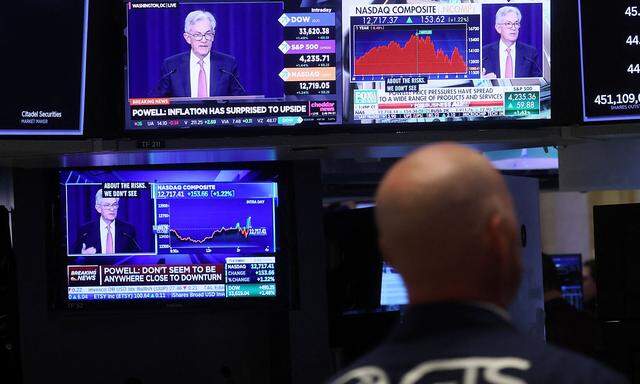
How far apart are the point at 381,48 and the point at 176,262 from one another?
1.25 metres

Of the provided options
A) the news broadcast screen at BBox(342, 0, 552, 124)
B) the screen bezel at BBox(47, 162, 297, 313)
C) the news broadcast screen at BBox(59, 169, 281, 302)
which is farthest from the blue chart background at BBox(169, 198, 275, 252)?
the news broadcast screen at BBox(342, 0, 552, 124)

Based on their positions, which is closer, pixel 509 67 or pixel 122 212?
pixel 509 67

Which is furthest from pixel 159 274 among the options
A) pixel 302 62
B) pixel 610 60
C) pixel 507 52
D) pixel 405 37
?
pixel 610 60

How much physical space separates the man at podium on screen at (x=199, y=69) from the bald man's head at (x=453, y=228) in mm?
2699

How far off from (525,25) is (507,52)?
13cm

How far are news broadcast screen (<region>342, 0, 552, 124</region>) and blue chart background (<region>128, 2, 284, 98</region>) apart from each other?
27 cm

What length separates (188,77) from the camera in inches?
153

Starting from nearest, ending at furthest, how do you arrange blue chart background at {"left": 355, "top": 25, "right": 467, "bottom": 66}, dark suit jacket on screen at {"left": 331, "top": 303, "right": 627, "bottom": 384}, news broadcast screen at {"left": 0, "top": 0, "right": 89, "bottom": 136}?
dark suit jacket on screen at {"left": 331, "top": 303, "right": 627, "bottom": 384} < news broadcast screen at {"left": 0, "top": 0, "right": 89, "bottom": 136} < blue chart background at {"left": 355, "top": 25, "right": 467, "bottom": 66}

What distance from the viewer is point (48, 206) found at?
14.4 feet

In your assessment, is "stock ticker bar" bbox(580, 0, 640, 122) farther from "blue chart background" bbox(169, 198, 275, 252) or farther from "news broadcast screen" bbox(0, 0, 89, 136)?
"news broadcast screen" bbox(0, 0, 89, 136)

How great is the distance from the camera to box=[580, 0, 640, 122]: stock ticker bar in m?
4.00

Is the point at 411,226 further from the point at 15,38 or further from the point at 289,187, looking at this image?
the point at 289,187

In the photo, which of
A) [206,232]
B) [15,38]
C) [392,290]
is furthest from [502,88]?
[392,290]

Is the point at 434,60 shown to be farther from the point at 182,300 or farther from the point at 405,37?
the point at 182,300
